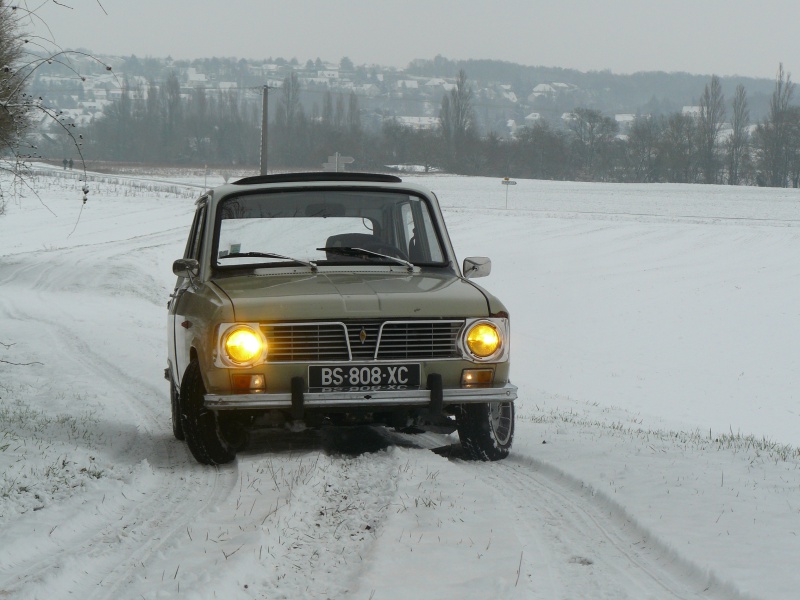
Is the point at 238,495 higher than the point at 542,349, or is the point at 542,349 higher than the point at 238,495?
the point at 238,495

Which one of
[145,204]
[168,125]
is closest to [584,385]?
[145,204]

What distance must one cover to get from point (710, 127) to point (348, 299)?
106m

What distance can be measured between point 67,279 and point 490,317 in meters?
23.8

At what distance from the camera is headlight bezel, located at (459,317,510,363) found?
6652mm

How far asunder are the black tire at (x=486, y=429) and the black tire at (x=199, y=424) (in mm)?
1616

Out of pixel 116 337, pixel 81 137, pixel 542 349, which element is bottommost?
pixel 542 349

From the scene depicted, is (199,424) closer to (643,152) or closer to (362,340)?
(362,340)

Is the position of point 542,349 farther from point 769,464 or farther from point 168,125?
point 168,125

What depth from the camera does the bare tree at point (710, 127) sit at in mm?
103312

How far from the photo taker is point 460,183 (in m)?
83.5

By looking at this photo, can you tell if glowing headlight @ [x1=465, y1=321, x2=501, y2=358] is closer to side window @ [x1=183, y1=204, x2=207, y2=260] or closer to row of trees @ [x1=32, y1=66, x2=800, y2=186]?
side window @ [x1=183, y1=204, x2=207, y2=260]

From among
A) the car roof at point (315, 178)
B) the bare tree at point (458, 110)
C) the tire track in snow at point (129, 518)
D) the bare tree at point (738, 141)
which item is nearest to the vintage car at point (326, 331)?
the car roof at point (315, 178)

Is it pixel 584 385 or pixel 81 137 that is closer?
pixel 81 137

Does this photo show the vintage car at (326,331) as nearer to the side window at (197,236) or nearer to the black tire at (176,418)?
the side window at (197,236)
